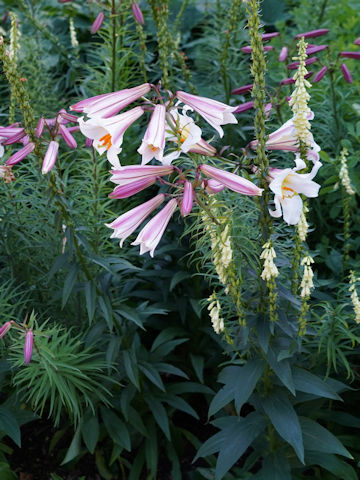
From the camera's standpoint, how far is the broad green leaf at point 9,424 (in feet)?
6.47

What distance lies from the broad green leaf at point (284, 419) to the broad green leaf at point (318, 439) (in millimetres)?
174

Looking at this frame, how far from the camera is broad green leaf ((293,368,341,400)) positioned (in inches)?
68.2

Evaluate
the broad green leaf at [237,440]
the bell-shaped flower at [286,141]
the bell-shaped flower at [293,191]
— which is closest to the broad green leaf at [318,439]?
the broad green leaf at [237,440]

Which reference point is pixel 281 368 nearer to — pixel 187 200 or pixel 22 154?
pixel 187 200

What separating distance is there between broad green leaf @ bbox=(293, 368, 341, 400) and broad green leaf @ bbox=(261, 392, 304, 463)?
0.09m

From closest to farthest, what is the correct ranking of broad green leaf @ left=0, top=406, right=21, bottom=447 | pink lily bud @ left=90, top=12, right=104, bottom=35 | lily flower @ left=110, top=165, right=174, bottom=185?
1. lily flower @ left=110, top=165, right=174, bottom=185
2. broad green leaf @ left=0, top=406, right=21, bottom=447
3. pink lily bud @ left=90, top=12, right=104, bottom=35

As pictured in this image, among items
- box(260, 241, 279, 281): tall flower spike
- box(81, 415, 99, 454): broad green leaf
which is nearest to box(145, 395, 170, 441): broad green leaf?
box(81, 415, 99, 454): broad green leaf

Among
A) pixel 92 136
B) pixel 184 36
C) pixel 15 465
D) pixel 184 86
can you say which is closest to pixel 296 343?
pixel 92 136

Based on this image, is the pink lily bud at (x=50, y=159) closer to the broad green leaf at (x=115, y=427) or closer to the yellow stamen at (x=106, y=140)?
the yellow stamen at (x=106, y=140)

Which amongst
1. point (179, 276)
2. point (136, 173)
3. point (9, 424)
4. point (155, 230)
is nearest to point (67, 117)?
point (136, 173)

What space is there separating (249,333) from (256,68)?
849 mm

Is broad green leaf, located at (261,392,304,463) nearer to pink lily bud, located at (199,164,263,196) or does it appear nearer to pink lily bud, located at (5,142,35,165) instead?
pink lily bud, located at (199,164,263,196)

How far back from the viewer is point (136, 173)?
1422 mm

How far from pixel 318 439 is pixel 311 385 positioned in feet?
0.84
